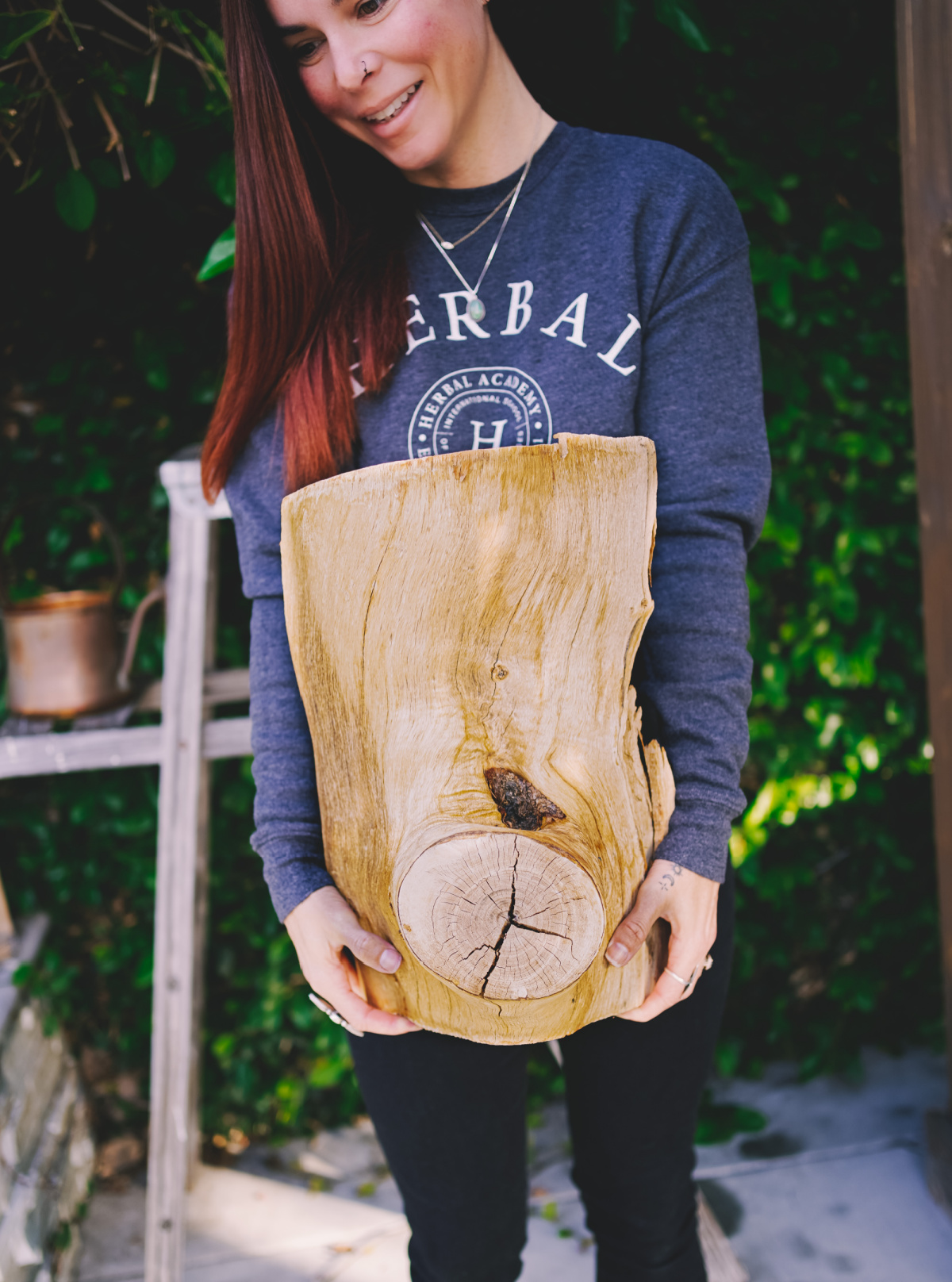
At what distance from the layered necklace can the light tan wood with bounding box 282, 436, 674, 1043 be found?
11.6 inches

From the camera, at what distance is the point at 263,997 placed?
2082 mm

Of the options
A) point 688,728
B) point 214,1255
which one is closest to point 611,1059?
point 688,728

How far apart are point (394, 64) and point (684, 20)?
654mm

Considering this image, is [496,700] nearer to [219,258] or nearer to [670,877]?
[670,877]

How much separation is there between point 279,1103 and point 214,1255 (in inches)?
13.5

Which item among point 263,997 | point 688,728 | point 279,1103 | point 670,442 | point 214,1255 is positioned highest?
point 670,442

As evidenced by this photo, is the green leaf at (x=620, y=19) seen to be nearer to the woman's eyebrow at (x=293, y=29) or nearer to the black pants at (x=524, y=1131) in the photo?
the woman's eyebrow at (x=293, y=29)

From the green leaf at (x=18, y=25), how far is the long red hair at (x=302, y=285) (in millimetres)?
379

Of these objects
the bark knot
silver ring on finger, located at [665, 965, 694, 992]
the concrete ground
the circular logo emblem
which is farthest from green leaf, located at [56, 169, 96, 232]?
the concrete ground

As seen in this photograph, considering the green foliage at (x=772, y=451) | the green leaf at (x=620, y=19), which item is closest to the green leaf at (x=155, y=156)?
the green foliage at (x=772, y=451)

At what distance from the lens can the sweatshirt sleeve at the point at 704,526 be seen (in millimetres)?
979

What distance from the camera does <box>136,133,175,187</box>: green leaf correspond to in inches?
54.2

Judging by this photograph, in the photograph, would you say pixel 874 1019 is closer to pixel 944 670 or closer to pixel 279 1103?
pixel 944 670

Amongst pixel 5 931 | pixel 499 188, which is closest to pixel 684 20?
pixel 499 188
